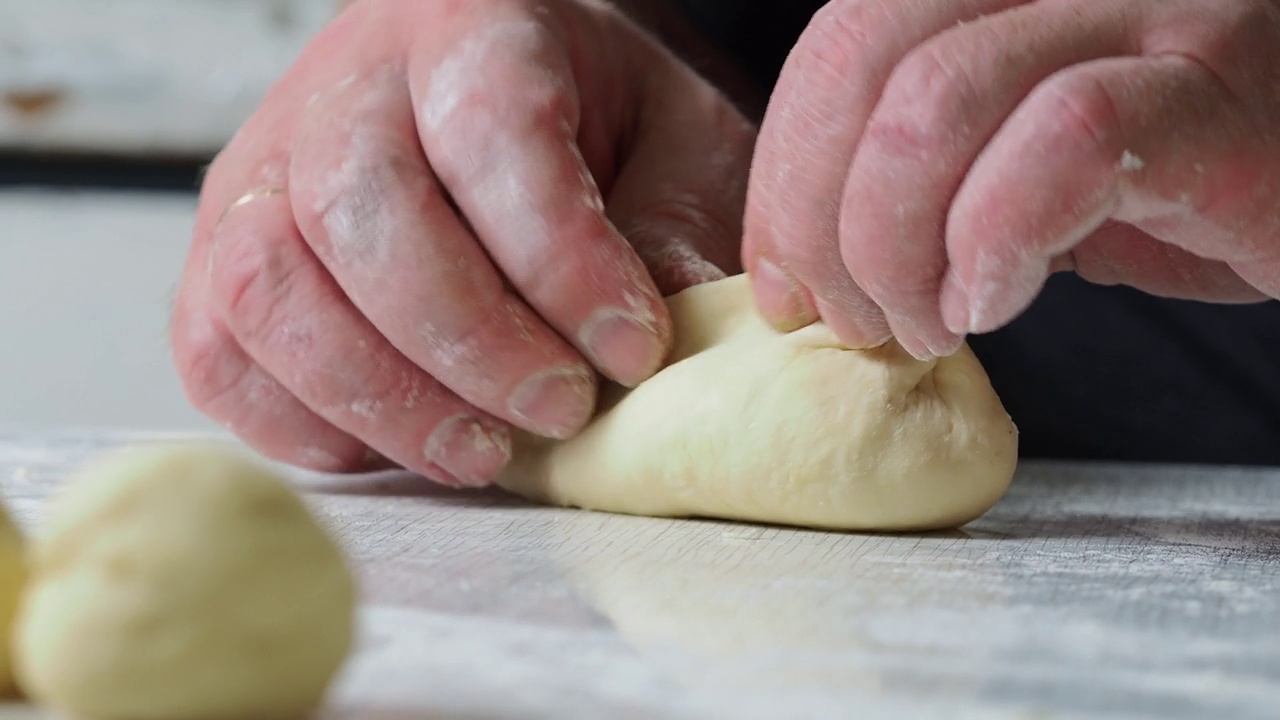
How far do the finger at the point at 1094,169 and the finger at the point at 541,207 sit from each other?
1.18ft

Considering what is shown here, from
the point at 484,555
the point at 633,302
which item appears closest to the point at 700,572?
the point at 484,555

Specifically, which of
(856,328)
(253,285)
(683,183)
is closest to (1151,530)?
(856,328)

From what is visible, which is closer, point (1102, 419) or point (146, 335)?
point (1102, 419)

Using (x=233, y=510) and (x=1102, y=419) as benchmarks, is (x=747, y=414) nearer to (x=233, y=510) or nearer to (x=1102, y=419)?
(x=233, y=510)

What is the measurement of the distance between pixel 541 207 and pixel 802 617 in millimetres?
479

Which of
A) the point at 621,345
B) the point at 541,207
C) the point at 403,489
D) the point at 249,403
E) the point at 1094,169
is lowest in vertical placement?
the point at 403,489

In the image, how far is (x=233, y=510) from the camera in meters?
0.54

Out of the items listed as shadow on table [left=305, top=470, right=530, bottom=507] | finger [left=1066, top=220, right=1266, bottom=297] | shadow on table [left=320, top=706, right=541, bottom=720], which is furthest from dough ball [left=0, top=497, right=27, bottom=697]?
finger [left=1066, top=220, right=1266, bottom=297]

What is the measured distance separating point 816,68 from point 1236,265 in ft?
1.07

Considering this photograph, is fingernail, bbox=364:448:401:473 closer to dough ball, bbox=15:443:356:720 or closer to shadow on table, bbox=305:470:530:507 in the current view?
shadow on table, bbox=305:470:530:507

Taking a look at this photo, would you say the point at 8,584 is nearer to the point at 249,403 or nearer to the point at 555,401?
the point at 555,401

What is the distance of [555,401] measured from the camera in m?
1.13

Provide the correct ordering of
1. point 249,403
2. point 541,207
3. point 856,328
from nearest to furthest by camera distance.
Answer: point 856,328 → point 541,207 → point 249,403

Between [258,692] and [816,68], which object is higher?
[816,68]
